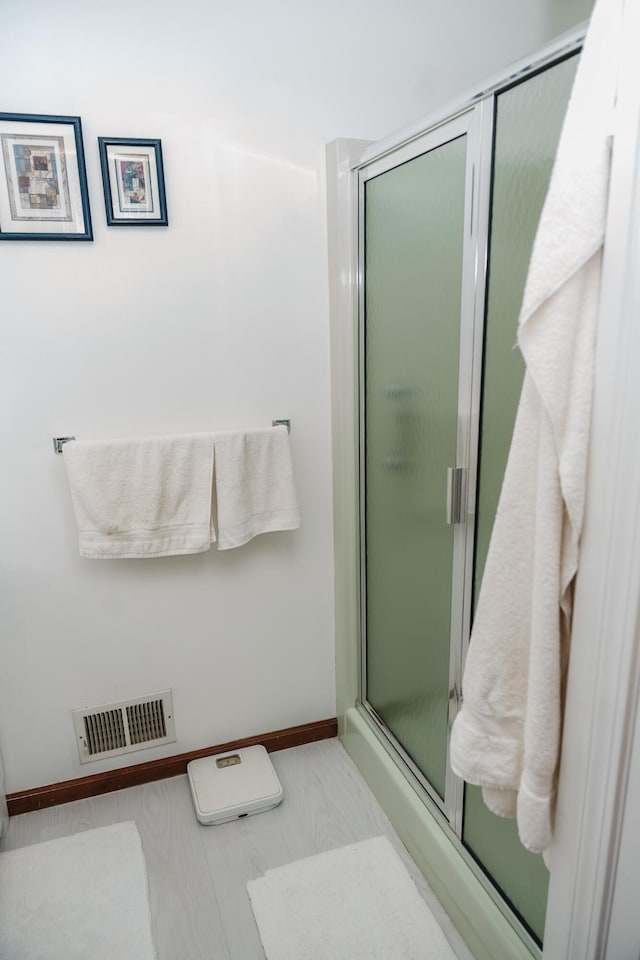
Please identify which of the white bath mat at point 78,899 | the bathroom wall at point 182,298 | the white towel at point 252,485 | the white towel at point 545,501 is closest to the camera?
the white towel at point 545,501

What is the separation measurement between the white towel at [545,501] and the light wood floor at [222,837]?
833mm

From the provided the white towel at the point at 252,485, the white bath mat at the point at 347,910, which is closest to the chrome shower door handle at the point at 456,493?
the white towel at the point at 252,485

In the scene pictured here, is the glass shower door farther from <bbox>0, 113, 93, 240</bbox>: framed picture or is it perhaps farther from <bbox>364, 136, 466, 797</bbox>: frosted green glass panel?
<bbox>0, 113, 93, 240</bbox>: framed picture

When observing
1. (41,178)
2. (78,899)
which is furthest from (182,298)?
(78,899)

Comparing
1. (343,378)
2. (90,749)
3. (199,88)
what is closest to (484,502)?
(343,378)

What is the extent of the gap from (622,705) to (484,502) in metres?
0.53

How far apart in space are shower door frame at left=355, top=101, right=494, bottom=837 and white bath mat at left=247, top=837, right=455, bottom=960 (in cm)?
22

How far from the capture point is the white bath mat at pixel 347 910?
1.41 m

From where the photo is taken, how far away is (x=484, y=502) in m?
1.27

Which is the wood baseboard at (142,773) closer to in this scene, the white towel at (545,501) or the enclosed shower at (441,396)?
the enclosed shower at (441,396)

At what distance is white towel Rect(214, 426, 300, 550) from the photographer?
1.73 metres

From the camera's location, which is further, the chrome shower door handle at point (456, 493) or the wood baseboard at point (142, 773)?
the wood baseboard at point (142, 773)

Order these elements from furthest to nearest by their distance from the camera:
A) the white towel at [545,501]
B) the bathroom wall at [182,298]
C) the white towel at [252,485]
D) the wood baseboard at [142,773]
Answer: the wood baseboard at [142,773] < the white towel at [252,485] < the bathroom wall at [182,298] < the white towel at [545,501]

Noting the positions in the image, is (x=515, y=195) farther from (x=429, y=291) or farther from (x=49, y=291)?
(x=49, y=291)
